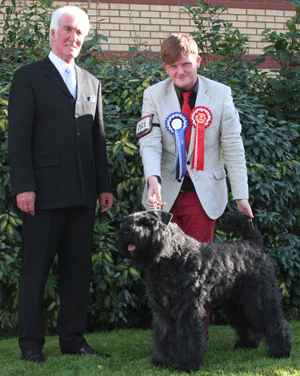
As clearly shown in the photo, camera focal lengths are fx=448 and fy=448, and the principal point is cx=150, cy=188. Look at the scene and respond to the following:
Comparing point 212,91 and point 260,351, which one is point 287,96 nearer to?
point 212,91

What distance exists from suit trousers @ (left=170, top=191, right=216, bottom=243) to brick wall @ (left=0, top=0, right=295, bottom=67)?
3534 mm

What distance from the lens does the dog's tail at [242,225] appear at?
10.5ft

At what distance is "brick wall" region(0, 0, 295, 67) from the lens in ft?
20.6

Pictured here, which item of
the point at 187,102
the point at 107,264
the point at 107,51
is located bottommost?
the point at 107,264


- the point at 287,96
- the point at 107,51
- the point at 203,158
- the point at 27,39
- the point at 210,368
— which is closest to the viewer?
the point at 210,368

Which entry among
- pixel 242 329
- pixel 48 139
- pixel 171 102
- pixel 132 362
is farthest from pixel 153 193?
pixel 242 329

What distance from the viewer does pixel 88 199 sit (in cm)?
313

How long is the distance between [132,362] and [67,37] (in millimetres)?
2281

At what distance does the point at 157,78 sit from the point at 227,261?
2.28 m

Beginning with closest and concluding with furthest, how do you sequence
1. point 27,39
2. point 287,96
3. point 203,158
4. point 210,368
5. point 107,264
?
1. point 210,368
2. point 203,158
3. point 107,264
4. point 27,39
5. point 287,96

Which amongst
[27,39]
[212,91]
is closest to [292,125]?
[212,91]

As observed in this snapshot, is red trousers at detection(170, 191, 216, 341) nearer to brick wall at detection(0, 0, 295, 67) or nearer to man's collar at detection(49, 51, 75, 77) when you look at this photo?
man's collar at detection(49, 51, 75, 77)

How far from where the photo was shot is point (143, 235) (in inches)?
102

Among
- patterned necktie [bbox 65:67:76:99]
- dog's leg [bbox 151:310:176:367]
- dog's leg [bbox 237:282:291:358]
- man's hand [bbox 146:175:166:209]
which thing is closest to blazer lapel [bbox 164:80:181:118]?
man's hand [bbox 146:175:166:209]
